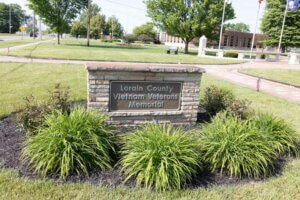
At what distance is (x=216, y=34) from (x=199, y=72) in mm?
35810

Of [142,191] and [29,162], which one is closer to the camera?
[142,191]

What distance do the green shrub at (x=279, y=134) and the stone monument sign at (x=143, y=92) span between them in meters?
1.39

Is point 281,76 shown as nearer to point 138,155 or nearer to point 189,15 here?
point 138,155

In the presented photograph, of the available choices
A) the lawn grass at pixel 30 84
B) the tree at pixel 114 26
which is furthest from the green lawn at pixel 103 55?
the tree at pixel 114 26

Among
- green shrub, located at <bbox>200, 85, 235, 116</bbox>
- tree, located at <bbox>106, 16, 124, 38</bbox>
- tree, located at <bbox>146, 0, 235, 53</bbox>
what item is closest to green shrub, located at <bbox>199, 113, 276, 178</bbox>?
green shrub, located at <bbox>200, 85, 235, 116</bbox>

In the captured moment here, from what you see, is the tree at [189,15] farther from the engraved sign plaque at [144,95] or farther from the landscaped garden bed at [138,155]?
the landscaped garden bed at [138,155]

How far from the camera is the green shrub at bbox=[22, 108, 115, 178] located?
3238mm

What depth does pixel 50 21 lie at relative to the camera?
3588 cm

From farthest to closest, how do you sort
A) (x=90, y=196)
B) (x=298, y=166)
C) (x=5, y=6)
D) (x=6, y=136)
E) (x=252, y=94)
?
(x=5, y=6)
(x=252, y=94)
(x=6, y=136)
(x=298, y=166)
(x=90, y=196)

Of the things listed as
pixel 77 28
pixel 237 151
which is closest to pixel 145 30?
pixel 77 28

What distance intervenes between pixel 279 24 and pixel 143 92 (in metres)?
44.9

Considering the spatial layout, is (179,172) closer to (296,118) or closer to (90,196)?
(90,196)

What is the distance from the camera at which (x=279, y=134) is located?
4.32 m

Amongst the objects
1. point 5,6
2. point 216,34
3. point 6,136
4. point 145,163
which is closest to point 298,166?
point 145,163
